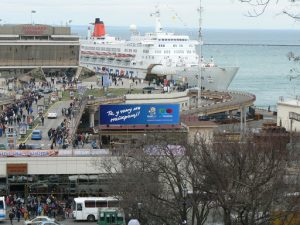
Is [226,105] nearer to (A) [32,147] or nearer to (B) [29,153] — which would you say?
(A) [32,147]

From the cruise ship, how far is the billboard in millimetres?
36463

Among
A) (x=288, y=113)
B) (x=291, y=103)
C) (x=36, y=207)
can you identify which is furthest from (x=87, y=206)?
(x=291, y=103)

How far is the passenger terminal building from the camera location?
2783 inches

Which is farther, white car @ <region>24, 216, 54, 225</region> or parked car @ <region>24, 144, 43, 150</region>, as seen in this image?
parked car @ <region>24, 144, 43, 150</region>

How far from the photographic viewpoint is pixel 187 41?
278ft

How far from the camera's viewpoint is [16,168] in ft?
80.5

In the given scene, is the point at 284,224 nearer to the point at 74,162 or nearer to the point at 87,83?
the point at 74,162

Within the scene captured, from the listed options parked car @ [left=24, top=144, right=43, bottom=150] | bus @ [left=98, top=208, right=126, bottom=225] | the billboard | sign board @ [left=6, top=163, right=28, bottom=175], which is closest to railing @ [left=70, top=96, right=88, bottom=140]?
the billboard

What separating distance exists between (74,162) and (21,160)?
1.44 metres

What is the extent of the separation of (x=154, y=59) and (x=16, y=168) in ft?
189

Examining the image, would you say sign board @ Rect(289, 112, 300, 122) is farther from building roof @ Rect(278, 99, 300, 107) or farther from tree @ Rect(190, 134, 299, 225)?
tree @ Rect(190, 134, 299, 225)

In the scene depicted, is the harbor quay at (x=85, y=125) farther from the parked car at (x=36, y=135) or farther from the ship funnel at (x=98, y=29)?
the ship funnel at (x=98, y=29)

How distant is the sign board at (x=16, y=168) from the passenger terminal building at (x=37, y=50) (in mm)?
45733

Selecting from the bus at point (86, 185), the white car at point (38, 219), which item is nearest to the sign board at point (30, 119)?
the bus at point (86, 185)
